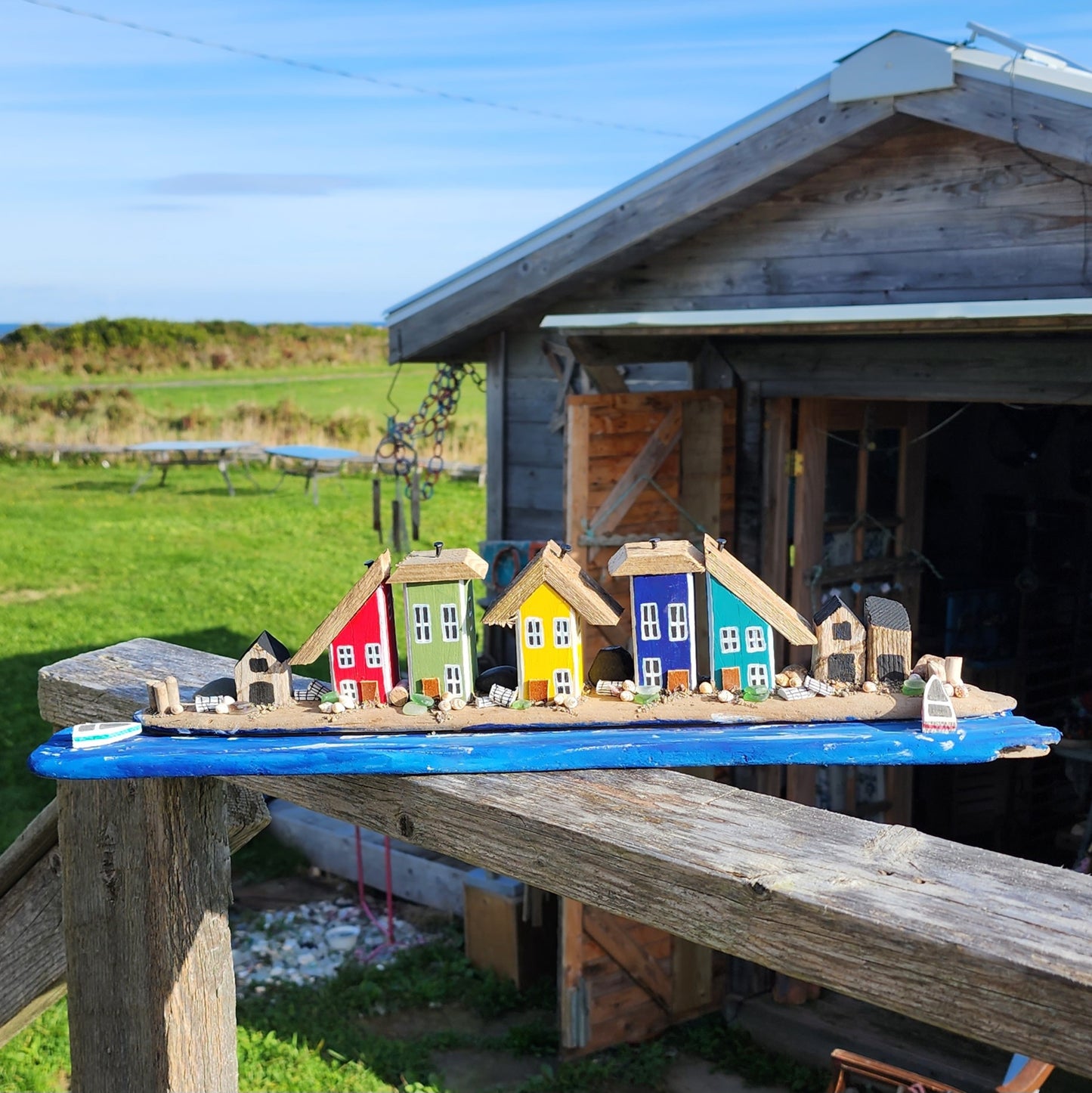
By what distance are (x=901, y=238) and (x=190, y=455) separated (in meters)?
17.7

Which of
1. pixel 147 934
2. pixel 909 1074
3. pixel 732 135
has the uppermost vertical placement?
pixel 732 135

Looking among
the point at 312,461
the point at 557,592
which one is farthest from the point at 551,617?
the point at 312,461

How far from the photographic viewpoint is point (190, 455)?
21.1m

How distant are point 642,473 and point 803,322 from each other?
144 centimetres

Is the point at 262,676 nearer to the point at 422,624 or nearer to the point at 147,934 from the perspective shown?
the point at 422,624

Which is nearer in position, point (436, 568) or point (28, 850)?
point (436, 568)

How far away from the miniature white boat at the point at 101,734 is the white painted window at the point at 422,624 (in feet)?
1.39

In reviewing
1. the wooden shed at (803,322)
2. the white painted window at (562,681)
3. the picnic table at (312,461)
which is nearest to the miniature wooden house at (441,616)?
the white painted window at (562,681)

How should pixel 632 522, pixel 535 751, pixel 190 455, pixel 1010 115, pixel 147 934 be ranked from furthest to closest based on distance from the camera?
pixel 190 455, pixel 632 522, pixel 1010 115, pixel 147 934, pixel 535 751

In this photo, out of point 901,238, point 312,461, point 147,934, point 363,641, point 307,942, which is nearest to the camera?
point 147,934

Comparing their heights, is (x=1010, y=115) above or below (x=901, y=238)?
above

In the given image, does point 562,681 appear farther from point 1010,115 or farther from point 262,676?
point 1010,115

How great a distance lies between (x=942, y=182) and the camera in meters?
5.02

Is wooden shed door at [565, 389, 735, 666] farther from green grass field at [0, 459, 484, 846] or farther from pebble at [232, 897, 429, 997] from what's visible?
green grass field at [0, 459, 484, 846]
